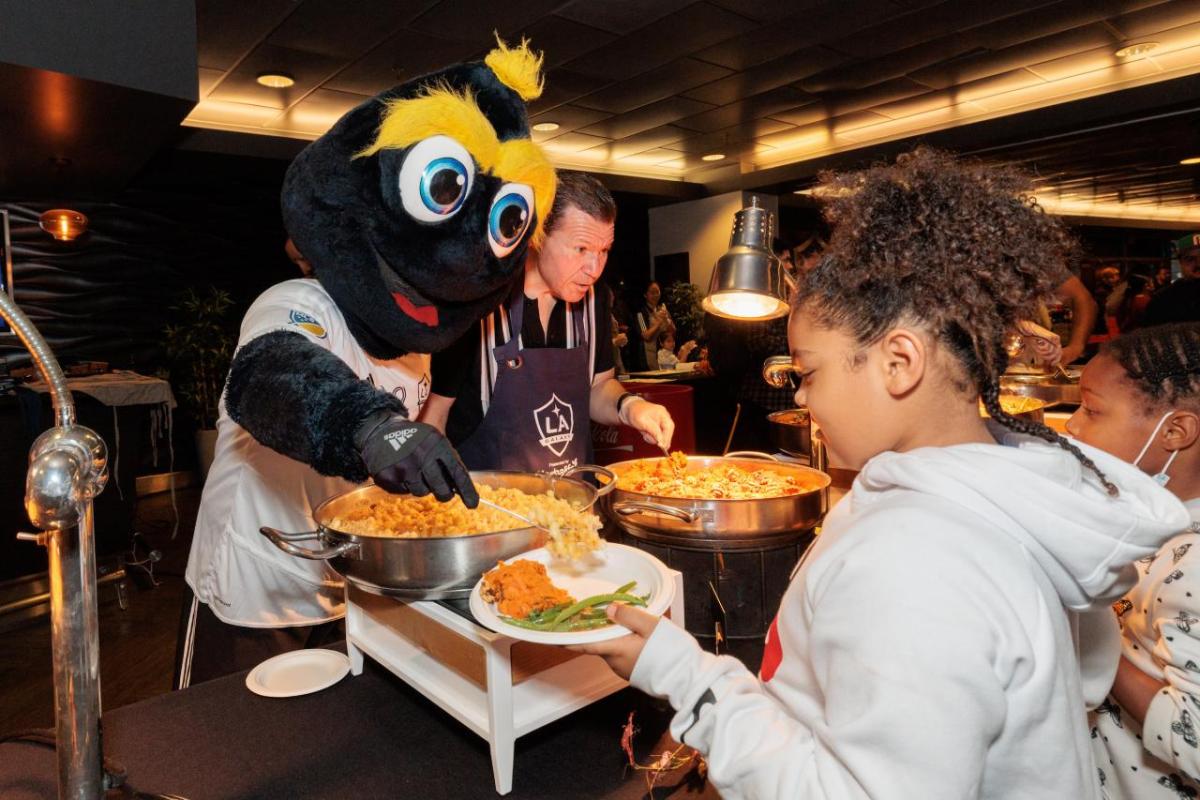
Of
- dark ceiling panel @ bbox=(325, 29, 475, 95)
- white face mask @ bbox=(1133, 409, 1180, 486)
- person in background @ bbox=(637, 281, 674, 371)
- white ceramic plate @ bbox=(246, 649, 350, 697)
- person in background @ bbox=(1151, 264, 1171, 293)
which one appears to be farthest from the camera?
person in background @ bbox=(1151, 264, 1171, 293)

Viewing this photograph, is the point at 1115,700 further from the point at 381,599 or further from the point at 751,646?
the point at 381,599

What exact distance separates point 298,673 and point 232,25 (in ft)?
16.3

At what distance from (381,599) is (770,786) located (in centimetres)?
83

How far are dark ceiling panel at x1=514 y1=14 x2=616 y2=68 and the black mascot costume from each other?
3.98 meters

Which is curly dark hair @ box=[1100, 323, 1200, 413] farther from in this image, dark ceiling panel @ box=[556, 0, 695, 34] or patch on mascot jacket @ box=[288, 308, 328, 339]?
dark ceiling panel @ box=[556, 0, 695, 34]

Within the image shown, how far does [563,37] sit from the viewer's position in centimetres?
538

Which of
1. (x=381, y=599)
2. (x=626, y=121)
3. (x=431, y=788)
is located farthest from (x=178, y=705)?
(x=626, y=121)

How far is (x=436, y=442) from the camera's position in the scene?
1.06m

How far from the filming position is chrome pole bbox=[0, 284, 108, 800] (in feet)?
2.30

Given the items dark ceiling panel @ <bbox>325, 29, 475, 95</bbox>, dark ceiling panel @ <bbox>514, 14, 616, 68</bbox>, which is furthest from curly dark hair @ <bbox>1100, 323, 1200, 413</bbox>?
dark ceiling panel @ <bbox>325, 29, 475, 95</bbox>

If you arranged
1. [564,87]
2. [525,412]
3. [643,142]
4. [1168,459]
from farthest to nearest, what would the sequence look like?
[643,142], [564,87], [525,412], [1168,459]

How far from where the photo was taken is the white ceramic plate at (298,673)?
4.50 ft

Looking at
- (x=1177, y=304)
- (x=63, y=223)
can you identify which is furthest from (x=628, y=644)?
(x=63, y=223)

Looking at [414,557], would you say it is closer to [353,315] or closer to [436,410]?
[353,315]
